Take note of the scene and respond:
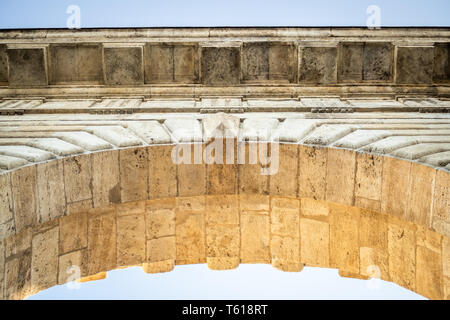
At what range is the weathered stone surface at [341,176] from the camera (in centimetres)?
484

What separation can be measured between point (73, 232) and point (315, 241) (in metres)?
3.27

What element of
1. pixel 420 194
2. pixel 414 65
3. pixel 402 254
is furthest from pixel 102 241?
pixel 414 65

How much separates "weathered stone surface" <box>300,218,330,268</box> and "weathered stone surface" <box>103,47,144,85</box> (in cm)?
381

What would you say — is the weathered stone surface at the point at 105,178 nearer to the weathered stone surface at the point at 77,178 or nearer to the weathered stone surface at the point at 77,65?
the weathered stone surface at the point at 77,178

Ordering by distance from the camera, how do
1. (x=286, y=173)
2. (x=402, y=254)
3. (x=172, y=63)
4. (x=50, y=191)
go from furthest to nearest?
(x=172, y=63) → (x=286, y=173) → (x=402, y=254) → (x=50, y=191)

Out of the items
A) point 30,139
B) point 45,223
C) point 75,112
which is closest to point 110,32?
point 75,112

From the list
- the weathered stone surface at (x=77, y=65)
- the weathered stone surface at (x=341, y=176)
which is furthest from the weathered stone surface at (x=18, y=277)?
the weathered stone surface at (x=341, y=176)

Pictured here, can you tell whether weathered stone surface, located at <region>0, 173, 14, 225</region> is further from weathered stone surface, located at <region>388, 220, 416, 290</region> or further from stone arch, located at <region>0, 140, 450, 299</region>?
weathered stone surface, located at <region>388, 220, 416, 290</region>

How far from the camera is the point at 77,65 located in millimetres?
7090

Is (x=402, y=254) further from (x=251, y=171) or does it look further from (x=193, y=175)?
(x=193, y=175)

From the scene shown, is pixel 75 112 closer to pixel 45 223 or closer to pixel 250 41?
pixel 45 223

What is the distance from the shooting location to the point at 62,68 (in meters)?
7.11

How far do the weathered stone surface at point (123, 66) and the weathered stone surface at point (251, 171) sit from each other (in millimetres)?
2757

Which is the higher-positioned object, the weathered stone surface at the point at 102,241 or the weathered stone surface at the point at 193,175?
the weathered stone surface at the point at 193,175
